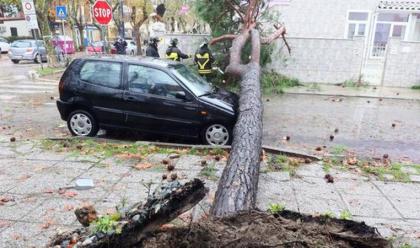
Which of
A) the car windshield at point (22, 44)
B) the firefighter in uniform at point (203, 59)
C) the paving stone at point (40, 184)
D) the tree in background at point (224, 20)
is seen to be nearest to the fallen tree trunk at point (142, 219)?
the paving stone at point (40, 184)

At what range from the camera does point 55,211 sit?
4168 millimetres

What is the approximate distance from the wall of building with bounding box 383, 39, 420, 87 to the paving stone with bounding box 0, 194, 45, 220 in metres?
14.5

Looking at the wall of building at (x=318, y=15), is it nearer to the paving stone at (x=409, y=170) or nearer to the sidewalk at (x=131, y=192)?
the paving stone at (x=409, y=170)

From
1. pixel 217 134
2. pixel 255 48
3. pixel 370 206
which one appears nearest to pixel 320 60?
pixel 255 48

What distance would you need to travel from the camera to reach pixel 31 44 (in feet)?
84.4

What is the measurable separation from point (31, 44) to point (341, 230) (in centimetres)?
2764

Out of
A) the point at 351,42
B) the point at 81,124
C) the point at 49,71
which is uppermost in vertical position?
the point at 351,42

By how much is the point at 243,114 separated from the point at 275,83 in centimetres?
840

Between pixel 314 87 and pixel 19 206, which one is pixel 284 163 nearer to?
pixel 19 206

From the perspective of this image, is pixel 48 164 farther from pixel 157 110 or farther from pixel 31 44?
pixel 31 44

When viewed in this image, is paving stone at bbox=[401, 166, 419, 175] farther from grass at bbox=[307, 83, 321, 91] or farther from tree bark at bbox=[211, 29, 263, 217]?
grass at bbox=[307, 83, 321, 91]

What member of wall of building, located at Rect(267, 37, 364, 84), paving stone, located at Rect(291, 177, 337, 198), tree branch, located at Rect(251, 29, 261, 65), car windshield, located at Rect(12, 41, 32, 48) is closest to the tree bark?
paving stone, located at Rect(291, 177, 337, 198)

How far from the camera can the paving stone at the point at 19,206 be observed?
13.3 ft

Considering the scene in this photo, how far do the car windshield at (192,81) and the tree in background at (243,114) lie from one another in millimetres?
743
